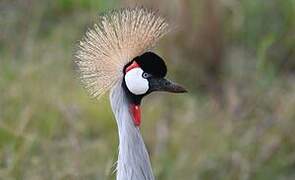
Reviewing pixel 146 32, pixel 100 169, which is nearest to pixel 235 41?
pixel 100 169

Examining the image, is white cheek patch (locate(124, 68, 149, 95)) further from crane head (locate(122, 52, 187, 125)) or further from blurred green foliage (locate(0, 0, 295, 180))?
blurred green foliage (locate(0, 0, 295, 180))

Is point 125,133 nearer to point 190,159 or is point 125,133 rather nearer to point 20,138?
point 20,138

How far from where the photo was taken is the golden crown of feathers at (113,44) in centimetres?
202

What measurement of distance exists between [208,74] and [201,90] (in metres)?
0.12

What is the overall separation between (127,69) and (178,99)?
164 centimetres

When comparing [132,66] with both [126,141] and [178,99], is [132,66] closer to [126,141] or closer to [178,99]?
[126,141]

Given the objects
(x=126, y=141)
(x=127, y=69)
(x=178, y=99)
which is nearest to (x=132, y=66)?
(x=127, y=69)

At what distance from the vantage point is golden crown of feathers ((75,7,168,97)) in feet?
6.64

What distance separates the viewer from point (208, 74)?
12.6ft

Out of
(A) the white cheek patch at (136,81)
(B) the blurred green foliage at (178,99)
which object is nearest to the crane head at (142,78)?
(A) the white cheek patch at (136,81)

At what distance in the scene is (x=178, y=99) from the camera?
142 inches

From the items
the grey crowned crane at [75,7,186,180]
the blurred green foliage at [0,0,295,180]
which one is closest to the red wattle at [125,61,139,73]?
the grey crowned crane at [75,7,186,180]

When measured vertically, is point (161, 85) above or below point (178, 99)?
above

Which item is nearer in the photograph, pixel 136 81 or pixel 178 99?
pixel 136 81
